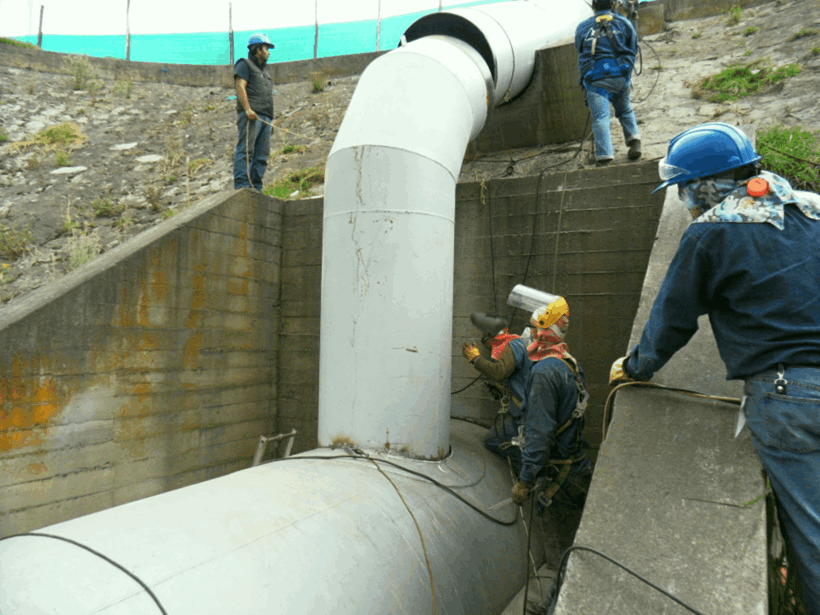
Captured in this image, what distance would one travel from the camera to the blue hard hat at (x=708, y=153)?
214 centimetres

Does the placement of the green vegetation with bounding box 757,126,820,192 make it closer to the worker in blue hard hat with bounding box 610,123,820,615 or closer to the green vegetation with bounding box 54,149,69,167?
the worker in blue hard hat with bounding box 610,123,820,615

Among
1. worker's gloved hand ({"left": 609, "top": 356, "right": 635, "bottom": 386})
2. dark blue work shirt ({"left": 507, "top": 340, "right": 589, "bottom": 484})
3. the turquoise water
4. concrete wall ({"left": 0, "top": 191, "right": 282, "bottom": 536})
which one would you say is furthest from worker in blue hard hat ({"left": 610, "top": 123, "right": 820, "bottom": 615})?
the turquoise water

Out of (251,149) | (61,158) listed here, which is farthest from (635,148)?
(61,158)

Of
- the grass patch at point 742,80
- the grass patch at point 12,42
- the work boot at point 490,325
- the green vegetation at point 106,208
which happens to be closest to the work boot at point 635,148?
the grass patch at point 742,80

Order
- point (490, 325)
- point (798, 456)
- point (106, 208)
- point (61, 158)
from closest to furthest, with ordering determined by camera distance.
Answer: point (798, 456) < point (490, 325) < point (106, 208) < point (61, 158)

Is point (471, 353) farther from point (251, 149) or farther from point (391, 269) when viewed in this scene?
point (251, 149)

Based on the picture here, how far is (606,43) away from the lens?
5141mm

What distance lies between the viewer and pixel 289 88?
11.5 m

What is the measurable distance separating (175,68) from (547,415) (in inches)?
492

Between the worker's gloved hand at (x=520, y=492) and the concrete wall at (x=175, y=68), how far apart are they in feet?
32.9

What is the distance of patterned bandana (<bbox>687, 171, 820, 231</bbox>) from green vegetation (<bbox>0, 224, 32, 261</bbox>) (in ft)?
24.5

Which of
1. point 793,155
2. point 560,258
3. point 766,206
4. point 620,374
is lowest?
point 620,374

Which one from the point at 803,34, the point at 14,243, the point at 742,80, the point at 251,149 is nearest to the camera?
the point at 251,149

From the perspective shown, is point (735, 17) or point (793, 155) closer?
point (793, 155)
